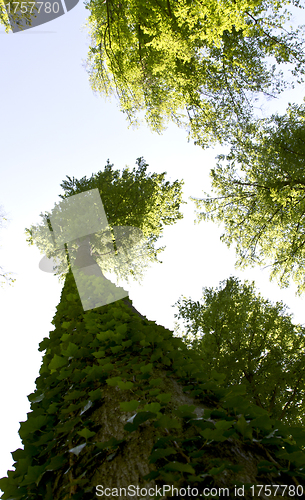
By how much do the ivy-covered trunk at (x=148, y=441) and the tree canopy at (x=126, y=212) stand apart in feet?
24.4

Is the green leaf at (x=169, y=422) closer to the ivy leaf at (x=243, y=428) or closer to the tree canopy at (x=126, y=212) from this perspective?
the ivy leaf at (x=243, y=428)

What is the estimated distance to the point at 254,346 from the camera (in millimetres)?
9133

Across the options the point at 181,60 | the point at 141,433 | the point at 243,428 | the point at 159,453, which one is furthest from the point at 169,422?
the point at 181,60

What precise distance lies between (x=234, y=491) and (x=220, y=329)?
355 inches

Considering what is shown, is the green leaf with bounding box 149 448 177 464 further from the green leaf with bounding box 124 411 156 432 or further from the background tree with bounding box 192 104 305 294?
the background tree with bounding box 192 104 305 294

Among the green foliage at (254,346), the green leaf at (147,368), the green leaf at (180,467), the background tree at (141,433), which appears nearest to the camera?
the green leaf at (180,467)

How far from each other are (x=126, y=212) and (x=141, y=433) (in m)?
8.61

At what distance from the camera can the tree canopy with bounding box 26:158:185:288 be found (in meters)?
9.39

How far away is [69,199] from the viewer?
9.58m

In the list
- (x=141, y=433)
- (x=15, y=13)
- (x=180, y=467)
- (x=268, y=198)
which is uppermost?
(x=15, y=13)

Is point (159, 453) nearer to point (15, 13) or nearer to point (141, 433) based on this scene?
point (141, 433)

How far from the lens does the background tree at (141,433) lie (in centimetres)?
107

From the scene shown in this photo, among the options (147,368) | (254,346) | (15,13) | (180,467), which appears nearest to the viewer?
(180,467)

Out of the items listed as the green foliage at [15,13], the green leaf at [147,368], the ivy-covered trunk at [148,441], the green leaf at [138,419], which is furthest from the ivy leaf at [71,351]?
the green foliage at [15,13]
